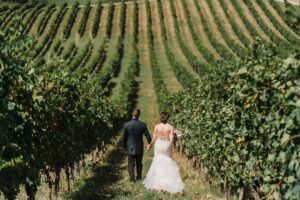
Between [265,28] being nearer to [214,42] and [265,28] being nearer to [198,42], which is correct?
[214,42]

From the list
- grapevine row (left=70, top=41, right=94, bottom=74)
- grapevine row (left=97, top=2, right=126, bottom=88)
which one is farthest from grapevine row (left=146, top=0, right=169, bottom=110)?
grapevine row (left=70, top=41, right=94, bottom=74)

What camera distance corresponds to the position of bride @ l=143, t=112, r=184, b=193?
49.2ft

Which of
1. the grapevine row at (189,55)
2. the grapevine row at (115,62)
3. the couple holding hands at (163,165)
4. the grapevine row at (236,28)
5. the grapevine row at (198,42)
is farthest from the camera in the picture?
the grapevine row at (236,28)

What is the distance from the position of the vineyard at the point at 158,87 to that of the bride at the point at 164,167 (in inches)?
50.3

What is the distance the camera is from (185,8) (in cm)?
9888

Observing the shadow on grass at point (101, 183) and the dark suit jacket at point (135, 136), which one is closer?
the shadow on grass at point (101, 183)

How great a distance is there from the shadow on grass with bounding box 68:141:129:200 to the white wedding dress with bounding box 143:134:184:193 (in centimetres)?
113

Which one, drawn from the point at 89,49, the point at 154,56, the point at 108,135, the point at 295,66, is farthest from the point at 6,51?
the point at 89,49

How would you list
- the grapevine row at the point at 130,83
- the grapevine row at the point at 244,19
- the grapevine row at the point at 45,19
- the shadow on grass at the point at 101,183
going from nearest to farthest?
the shadow on grass at the point at 101,183
the grapevine row at the point at 130,83
the grapevine row at the point at 244,19
the grapevine row at the point at 45,19

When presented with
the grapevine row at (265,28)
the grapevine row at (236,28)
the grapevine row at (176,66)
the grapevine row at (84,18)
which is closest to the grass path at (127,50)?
the grapevine row at (176,66)

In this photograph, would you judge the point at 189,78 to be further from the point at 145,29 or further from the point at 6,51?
the point at 6,51

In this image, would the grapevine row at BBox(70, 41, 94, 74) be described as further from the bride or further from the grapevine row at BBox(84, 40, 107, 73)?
the bride

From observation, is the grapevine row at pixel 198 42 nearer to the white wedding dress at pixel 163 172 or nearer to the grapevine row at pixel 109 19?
the grapevine row at pixel 109 19

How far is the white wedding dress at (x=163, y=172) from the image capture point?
14984 mm
